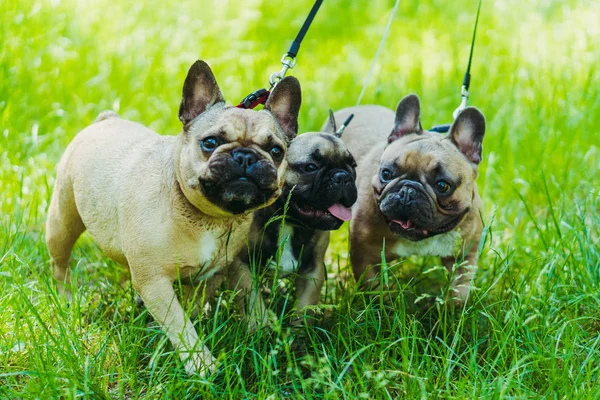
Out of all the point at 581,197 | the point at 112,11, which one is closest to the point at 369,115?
the point at 581,197

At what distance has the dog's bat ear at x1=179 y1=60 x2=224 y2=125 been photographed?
3348mm

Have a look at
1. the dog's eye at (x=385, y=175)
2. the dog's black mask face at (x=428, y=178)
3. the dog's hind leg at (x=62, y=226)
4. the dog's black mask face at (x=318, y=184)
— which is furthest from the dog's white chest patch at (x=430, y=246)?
the dog's hind leg at (x=62, y=226)

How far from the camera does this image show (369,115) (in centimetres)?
511

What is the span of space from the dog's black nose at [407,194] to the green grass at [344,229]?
461 mm

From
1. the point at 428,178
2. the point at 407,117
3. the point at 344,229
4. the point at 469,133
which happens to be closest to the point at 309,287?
the point at 428,178

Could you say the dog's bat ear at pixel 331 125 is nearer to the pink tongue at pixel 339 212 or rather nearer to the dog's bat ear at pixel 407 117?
the dog's bat ear at pixel 407 117

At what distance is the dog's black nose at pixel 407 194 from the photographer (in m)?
3.76

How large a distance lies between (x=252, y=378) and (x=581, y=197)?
3.14 m

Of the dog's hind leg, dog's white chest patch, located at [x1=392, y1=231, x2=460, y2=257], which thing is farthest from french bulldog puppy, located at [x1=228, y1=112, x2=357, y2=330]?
the dog's hind leg

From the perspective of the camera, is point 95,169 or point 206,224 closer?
point 206,224

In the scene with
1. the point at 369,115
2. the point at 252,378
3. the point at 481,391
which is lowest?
the point at 252,378

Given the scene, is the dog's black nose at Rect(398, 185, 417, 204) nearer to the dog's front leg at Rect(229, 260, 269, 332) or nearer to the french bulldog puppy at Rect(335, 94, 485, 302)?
the french bulldog puppy at Rect(335, 94, 485, 302)

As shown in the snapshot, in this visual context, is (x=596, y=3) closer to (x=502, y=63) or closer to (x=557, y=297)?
(x=502, y=63)

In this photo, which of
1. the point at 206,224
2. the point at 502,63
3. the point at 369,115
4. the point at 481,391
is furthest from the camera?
the point at 502,63
